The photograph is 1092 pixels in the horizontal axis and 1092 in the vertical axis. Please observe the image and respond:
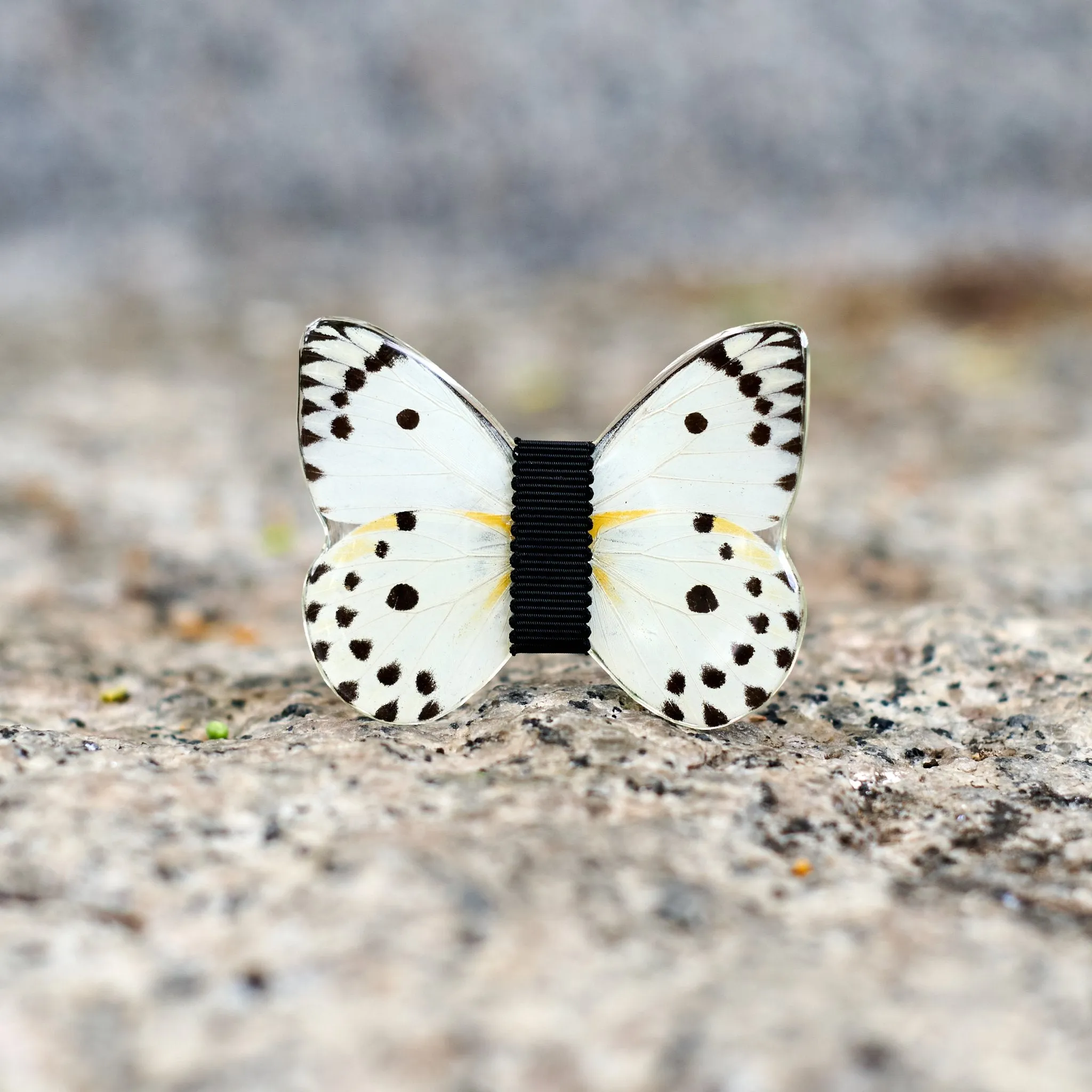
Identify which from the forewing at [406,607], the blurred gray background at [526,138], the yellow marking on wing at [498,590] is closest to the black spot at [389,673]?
the forewing at [406,607]

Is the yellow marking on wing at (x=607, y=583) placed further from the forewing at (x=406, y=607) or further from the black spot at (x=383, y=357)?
the black spot at (x=383, y=357)

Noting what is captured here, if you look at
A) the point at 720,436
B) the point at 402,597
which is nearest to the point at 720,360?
the point at 720,436

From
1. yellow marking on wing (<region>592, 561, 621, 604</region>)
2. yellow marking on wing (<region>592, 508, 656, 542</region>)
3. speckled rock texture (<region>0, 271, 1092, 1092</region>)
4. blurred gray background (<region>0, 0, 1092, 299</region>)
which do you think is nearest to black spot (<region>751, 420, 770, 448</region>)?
yellow marking on wing (<region>592, 508, 656, 542</region>)

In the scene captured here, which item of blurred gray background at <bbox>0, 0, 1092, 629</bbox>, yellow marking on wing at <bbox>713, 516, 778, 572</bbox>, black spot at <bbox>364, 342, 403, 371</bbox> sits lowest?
yellow marking on wing at <bbox>713, 516, 778, 572</bbox>

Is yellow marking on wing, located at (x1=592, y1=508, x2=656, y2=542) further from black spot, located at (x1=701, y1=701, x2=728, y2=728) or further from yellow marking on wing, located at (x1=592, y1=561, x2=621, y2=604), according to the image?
black spot, located at (x1=701, y1=701, x2=728, y2=728)

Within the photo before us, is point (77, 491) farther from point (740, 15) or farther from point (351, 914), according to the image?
point (740, 15)

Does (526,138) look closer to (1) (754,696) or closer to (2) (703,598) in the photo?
(2) (703,598)
